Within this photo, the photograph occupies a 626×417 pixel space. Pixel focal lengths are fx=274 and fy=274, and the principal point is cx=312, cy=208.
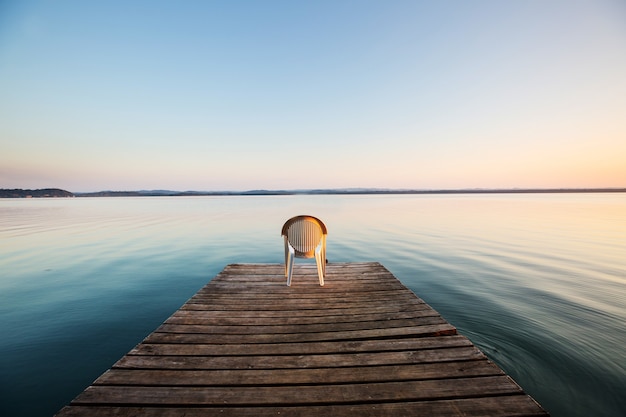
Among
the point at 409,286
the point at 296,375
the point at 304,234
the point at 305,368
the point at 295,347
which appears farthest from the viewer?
the point at 409,286

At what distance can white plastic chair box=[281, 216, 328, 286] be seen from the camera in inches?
202

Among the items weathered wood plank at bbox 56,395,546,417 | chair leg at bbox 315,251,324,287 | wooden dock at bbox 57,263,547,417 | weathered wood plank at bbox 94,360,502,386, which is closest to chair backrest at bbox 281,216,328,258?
chair leg at bbox 315,251,324,287

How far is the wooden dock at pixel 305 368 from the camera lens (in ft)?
7.30

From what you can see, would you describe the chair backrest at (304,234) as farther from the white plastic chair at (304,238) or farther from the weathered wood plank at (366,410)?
the weathered wood plank at (366,410)

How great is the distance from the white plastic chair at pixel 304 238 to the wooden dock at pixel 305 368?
975 millimetres

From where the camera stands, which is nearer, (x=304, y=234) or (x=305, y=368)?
(x=305, y=368)

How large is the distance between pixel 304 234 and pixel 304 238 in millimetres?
76

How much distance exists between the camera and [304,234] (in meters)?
5.16

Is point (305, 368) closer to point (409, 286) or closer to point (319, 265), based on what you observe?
point (319, 265)

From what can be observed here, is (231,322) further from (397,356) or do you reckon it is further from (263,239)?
(263,239)

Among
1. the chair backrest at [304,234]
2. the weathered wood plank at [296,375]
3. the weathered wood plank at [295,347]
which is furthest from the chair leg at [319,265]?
the weathered wood plank at [296,375]

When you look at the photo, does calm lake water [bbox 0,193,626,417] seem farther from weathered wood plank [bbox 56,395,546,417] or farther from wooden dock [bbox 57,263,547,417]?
weathered wood plank [bbox 56,395,546,417]

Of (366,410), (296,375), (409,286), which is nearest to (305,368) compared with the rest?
(296,375)

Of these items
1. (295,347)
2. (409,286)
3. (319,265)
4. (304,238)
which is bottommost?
(409,286)
